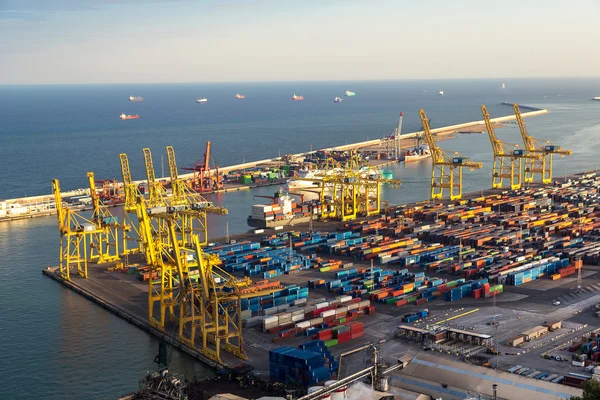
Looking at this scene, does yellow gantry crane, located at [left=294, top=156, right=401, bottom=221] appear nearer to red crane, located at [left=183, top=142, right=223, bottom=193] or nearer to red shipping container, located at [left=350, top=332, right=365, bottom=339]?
red crane, located at [left=183, top=142, right=223, bottom=193]

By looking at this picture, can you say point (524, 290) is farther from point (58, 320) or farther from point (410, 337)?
point (58, 320)

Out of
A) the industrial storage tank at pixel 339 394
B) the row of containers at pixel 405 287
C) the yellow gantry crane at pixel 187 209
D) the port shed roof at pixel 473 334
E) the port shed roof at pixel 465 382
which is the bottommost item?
the row of containers at pixel 405 287

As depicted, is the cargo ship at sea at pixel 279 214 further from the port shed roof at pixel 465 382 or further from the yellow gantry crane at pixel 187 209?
the port shed roof at pixel 465 382

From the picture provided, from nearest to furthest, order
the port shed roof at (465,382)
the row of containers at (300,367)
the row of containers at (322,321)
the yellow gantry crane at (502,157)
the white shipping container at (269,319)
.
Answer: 1. the port shed roof at (465,382)
2. the row of containers at (300,367)
3. the row of containers at (322,321)
4. the white shipping container at (269,319)
5. the yellow gantry crane at (502,157)

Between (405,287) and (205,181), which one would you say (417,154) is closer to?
(205,181)

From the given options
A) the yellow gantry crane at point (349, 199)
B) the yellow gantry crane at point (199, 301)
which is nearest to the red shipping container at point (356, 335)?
the yellow gantry crane at point (199, 301)

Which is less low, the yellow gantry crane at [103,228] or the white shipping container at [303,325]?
the yellow gantry crane at [103,228]
